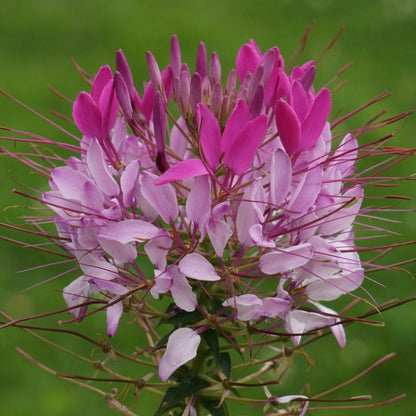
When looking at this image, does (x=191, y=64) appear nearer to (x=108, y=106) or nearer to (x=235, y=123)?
(x=108, y=106)

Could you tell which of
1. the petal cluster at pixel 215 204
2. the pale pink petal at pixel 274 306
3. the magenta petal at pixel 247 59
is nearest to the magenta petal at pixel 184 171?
the petal cluster at pixel 215 204

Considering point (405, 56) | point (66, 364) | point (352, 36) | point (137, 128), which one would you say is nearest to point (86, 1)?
point (352, 36)

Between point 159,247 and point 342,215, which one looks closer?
point 159,247

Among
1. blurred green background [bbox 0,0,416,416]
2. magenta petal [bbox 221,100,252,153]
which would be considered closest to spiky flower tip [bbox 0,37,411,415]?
magenta petal [bbox 221,100,252,153]

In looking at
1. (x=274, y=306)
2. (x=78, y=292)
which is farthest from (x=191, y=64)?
(x=274, y=306)

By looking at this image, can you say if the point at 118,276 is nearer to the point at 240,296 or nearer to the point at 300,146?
the point at 240,296
